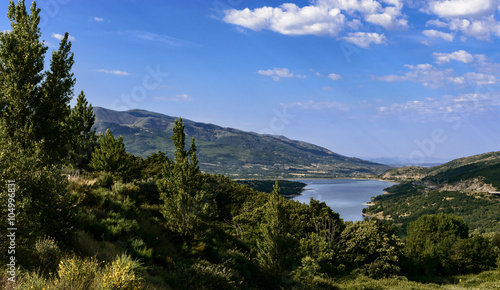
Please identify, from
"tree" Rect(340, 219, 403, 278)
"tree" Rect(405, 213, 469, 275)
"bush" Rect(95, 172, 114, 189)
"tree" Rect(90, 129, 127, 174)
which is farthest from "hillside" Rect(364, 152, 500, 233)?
"bush" Rect(95, 172, 114, 189)

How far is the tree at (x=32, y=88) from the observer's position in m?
12.2

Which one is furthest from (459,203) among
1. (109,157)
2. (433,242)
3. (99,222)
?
(99,222)

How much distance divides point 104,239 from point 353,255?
3579 cm

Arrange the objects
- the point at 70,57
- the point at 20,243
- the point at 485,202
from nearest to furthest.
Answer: the point at 20,243
the point at 70,57
the point at 485,202

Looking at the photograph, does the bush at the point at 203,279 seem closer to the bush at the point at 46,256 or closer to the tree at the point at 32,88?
the bush at the point at 46,256

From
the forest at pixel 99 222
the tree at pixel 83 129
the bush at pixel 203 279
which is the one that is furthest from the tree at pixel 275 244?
the tree at pixel 83 129

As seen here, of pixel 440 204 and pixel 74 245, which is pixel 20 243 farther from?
pixel 440 204

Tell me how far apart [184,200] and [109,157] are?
61.5ft

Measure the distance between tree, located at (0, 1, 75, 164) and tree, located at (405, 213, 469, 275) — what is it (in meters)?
50.4

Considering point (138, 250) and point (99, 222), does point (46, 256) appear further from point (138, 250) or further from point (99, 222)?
A: point (99, 222)

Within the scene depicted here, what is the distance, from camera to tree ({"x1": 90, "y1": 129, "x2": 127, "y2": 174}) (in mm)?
35469

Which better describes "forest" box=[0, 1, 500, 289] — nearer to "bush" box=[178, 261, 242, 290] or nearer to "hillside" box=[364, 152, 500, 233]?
"bush" box=[178, 261, 242, 290]

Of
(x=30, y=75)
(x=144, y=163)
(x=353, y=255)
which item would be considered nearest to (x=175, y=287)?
(x=30, y=75)

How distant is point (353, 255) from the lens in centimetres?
3978
